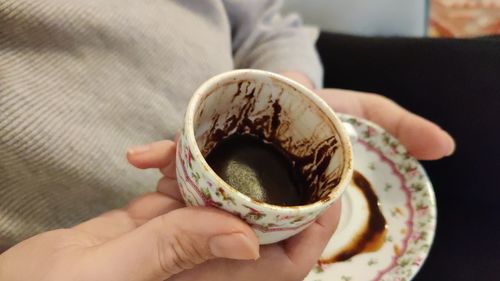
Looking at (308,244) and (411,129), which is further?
(411,129)

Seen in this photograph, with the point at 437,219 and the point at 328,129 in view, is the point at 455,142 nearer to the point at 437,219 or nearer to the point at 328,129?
the point at 437,219

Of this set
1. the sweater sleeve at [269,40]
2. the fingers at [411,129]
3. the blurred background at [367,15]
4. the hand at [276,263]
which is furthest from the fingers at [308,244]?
the blurred background at [367,15]

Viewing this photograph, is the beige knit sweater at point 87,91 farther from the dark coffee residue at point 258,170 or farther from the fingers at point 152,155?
the dark coffee residue at point 258,170

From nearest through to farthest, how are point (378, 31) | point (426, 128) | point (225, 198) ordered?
point (225, 198), point (426, 128), point (378, 31)

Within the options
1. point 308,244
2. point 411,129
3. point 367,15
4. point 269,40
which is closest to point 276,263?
point 308,244

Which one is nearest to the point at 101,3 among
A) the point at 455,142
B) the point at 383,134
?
the point at 383,134

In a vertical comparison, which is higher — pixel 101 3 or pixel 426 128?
pixel 101 3

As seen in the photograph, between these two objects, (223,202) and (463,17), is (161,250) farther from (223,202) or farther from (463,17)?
(463,17)
